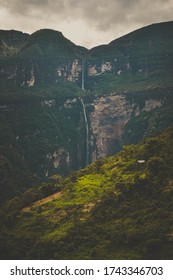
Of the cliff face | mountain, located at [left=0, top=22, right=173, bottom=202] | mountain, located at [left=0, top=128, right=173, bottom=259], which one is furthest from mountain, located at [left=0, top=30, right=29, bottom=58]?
mountain, located at [left=0, top=128, right=173, bottom=259]

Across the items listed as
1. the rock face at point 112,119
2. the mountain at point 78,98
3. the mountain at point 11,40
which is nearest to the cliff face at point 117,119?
the rock face at point 112,119

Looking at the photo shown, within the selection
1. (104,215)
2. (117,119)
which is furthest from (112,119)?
(104,215)

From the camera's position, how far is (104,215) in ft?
83.3

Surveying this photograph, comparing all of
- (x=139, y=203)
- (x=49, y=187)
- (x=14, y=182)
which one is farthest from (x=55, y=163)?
(x=139, y=203)

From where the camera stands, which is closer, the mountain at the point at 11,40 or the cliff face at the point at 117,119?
the cliff face at the point at 117,119

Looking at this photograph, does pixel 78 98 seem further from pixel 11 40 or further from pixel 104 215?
pixel 104 215

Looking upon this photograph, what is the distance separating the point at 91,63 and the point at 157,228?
249ft

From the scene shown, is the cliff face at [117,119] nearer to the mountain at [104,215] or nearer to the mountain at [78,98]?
the mountain at [78,98]

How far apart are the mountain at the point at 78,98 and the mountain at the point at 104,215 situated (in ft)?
110

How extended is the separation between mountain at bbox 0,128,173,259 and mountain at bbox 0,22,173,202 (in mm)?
33502

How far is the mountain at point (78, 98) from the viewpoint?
7600cm

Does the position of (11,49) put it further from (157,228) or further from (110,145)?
(157,228)

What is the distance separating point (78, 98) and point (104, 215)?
2528 inches
